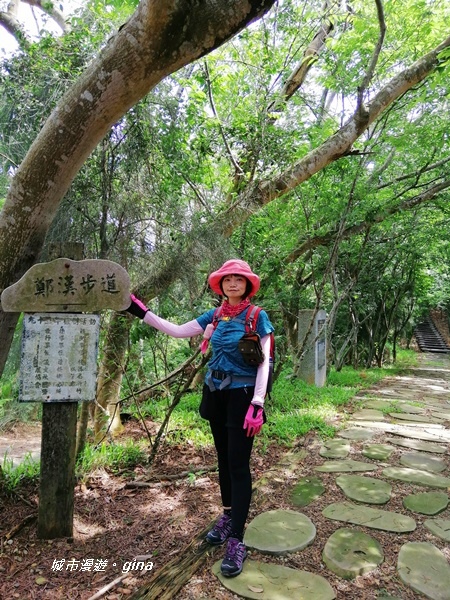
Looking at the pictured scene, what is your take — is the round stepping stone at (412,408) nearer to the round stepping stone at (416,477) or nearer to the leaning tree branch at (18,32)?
the round stepping stone at (416,477)

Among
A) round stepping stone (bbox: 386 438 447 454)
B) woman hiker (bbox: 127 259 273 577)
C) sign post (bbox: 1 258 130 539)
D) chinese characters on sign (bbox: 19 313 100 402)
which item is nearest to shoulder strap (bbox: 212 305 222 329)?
woman hiker (bbox: 127 259 273 577)

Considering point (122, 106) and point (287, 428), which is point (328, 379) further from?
point (122, 106)

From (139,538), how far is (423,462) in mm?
2757

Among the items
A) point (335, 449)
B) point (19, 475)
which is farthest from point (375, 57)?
point (19, 475)

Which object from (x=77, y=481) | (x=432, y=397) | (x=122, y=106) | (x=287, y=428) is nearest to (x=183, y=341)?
(x=287, y=428)

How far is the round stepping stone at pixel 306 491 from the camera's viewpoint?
3.03 m

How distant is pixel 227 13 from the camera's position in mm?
2027

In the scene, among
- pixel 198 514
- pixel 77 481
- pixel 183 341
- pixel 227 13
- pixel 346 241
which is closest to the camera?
pixel 227 13

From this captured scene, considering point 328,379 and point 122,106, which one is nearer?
point 122,106

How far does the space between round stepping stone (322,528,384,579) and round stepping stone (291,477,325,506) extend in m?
0.46

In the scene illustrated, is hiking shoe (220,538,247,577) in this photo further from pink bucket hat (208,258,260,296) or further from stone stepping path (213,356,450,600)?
pink bucket hat (208,258,260,296)

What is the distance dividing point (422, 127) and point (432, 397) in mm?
4675

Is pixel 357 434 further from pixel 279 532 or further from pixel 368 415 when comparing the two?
pixel 279 532

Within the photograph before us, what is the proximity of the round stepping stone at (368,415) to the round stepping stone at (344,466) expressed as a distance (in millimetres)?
1802
